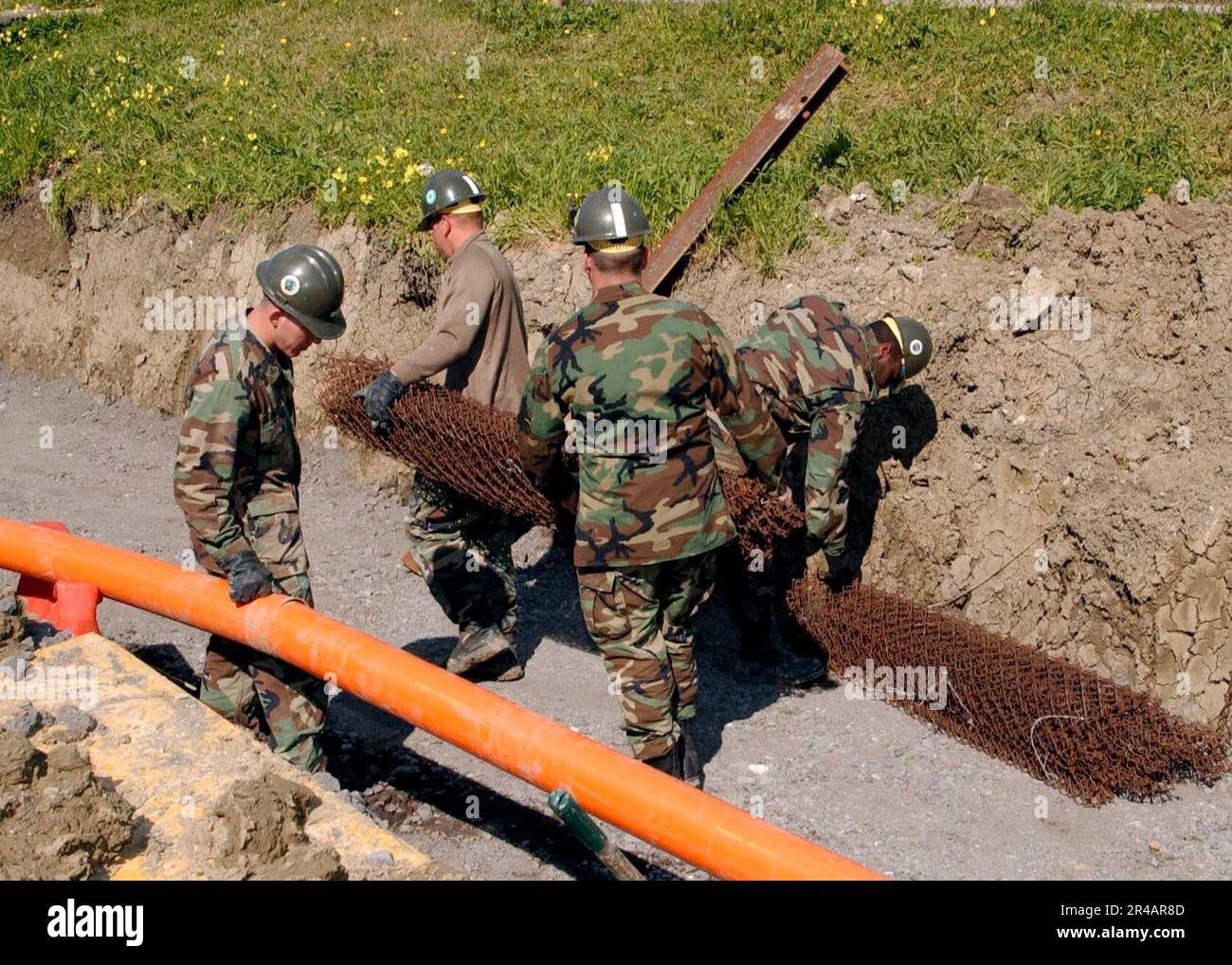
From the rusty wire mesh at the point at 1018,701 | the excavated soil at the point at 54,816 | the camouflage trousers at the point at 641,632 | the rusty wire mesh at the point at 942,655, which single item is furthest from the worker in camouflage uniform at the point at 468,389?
the excavated soil at the point at 54,816

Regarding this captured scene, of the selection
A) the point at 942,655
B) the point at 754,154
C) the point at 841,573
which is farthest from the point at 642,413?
the point at 754,154

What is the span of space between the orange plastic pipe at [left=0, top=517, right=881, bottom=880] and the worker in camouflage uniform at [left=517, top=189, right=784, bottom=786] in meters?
0.95

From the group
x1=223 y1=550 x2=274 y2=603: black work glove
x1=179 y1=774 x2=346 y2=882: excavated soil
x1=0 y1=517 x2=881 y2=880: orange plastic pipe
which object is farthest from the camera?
x1=223 y1=550 x2=274 y2=603: black work glove

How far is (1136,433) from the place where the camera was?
5.87m

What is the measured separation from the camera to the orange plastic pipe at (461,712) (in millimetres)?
3291

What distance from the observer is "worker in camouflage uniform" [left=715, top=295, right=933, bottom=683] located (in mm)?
5598

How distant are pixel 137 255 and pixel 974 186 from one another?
6.27 meters

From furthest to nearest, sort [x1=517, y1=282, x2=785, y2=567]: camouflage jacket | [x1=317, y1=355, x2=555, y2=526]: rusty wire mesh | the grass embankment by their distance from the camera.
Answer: the grass embankment → [x1=317, y1=355, x2=555, y2=526]: rusty wire mesh → [x1=517, y1=282, x2=785, y2=567]: camouflage jacket

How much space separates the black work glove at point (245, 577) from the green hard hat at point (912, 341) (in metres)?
2.92

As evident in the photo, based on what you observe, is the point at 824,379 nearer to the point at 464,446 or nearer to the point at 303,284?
the point at 464,446

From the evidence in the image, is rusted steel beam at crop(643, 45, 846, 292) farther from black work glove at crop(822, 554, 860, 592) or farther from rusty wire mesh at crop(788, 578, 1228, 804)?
rusty wire mesh at crop(788, 578, 1228, 804)

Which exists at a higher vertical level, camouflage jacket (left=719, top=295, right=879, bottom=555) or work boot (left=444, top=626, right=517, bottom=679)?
camouflage jacket (left=719, top=295, right=879, bottom=555)

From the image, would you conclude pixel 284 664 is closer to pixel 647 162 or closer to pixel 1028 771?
pixel 1028 771

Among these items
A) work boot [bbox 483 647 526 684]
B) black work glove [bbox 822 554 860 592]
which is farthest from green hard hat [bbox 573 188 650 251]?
work boot [bbox 483 647 526 684]
